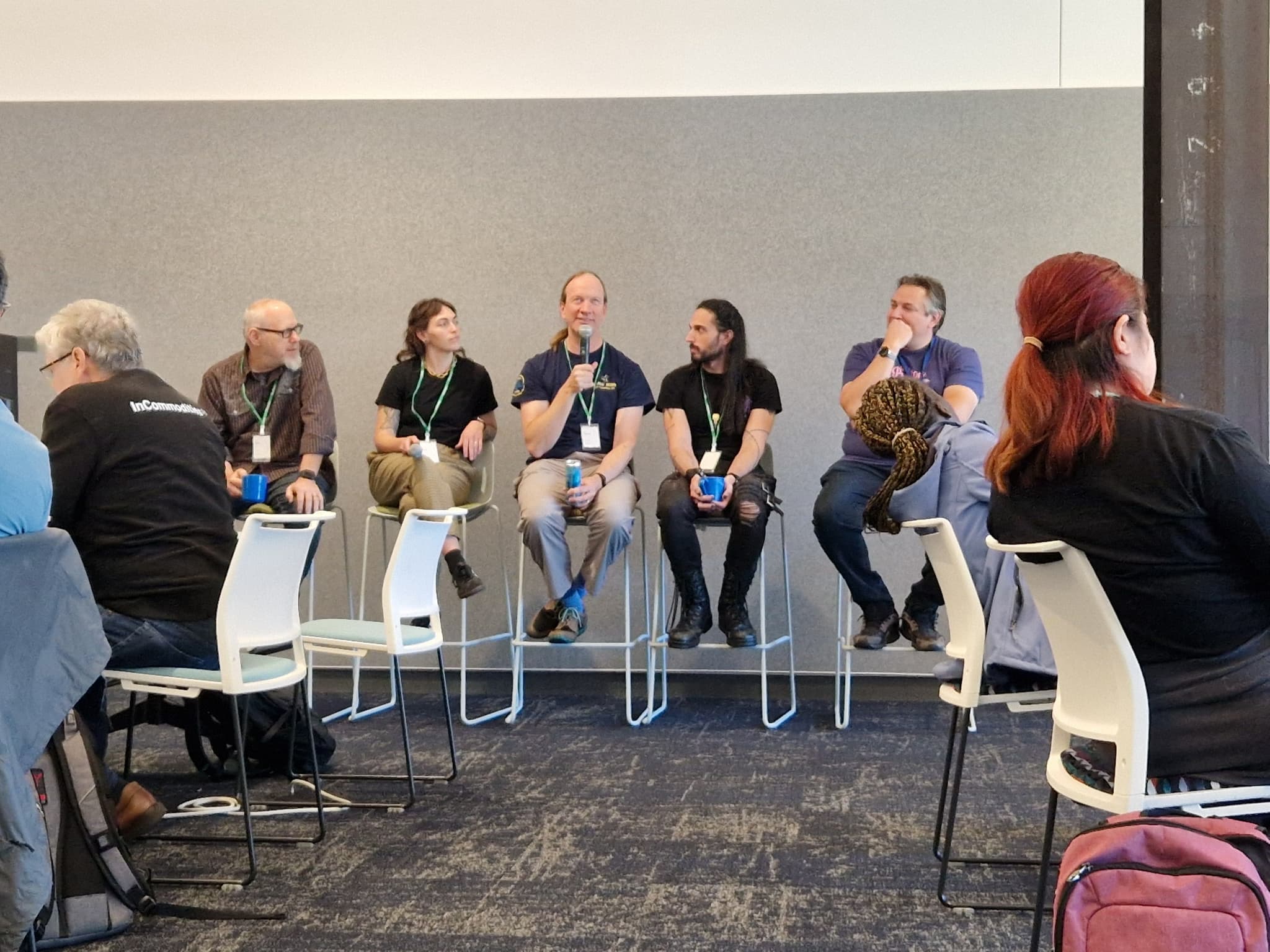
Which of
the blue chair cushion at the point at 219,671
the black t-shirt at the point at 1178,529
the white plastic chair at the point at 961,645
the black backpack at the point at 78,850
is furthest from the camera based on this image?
the blue chair cushion at the point at 219,671

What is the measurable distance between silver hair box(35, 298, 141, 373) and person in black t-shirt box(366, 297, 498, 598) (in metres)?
1.71

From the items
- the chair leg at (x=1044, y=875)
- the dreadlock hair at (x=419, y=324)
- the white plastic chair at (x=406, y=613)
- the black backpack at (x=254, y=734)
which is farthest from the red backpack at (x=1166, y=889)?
the dreadlock hair at (x=419, y=324)

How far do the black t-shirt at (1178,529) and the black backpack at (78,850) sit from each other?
1.78 m

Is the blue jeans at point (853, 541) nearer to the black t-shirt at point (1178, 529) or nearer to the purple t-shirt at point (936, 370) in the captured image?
the purple t-shirt at point (936, 370)

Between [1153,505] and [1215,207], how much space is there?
1.23 meters

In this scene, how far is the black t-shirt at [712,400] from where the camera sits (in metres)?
4.74

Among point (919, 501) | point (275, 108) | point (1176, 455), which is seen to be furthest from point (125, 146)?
point (1176, 455)

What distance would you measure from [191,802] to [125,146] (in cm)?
345

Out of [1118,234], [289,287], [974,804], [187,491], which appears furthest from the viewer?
[289,287]

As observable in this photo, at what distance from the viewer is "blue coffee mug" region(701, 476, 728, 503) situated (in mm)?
4387

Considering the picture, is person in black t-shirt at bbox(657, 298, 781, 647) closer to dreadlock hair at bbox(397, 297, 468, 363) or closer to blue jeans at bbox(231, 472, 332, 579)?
dreadlock hair at bbox(397, 297, 468, 363)

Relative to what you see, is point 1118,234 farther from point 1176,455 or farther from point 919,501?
point 1176,455

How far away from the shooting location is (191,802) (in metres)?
3.25

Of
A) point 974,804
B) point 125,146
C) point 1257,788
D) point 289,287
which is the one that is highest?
point 125,146
